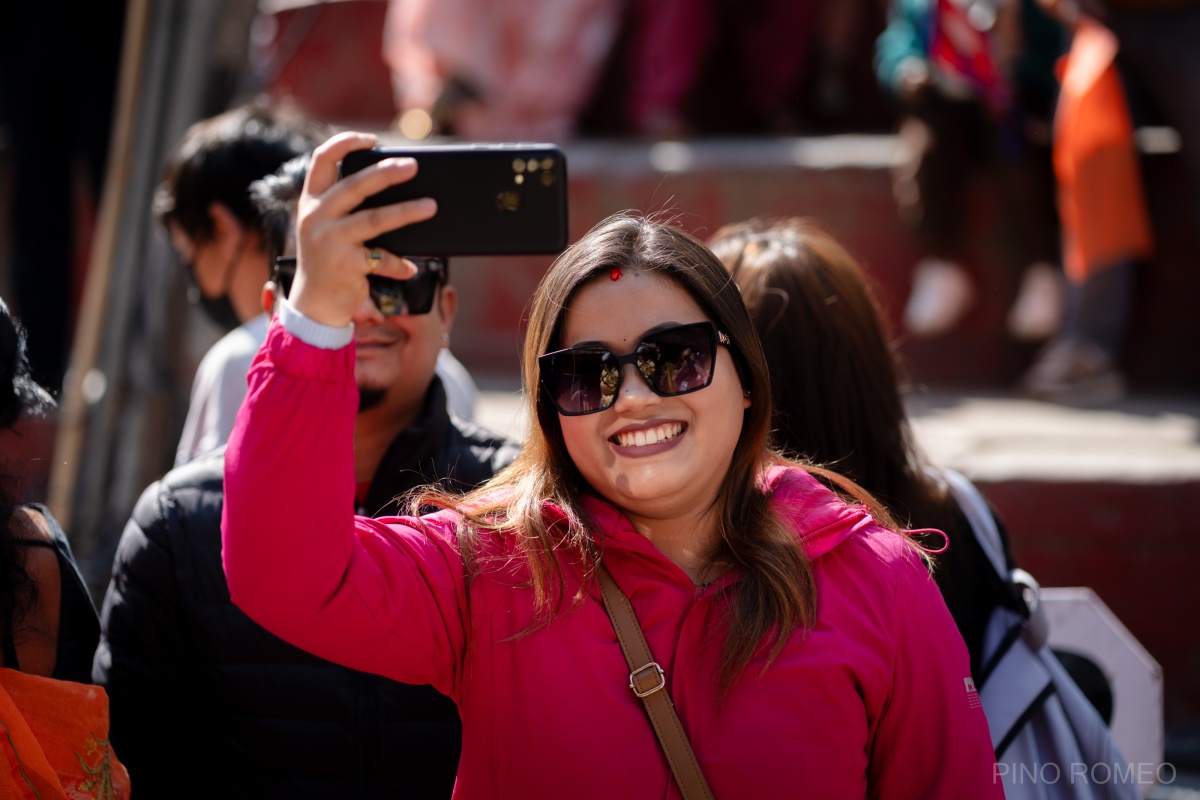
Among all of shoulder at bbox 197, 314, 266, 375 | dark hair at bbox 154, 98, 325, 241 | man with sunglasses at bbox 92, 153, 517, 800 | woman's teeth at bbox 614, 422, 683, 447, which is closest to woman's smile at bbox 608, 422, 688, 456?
woman's teeth at bbox 614, 422, 683, 447

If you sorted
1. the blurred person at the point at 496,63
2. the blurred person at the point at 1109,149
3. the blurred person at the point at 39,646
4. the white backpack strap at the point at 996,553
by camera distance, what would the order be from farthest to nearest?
the blurred person at the point at 496,63
the blurred person at the point at 1109,149
the white backpack strap at the point at 996,553
the blurred person at the point at 39,646

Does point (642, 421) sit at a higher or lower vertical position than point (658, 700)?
higher

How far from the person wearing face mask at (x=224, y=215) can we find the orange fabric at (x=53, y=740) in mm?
1119

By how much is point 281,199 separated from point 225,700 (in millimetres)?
900

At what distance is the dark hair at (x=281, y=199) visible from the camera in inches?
93.4

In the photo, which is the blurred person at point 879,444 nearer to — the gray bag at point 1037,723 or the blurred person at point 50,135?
the gray bag at point 1037,723

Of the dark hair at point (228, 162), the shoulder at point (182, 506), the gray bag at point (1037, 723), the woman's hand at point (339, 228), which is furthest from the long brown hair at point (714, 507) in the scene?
the dark hair at point (228, 162)

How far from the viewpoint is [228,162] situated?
10.2 feet

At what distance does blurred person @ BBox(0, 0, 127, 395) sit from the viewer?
542cm

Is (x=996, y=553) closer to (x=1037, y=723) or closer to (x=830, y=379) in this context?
(x=1037, y=723)

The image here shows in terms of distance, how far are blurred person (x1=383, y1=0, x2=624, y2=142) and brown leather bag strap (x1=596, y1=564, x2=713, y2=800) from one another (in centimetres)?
475

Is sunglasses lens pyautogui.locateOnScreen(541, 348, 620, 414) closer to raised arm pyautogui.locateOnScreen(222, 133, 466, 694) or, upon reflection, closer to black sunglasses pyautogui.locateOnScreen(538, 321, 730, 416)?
black sunglasses pyautogui.locateOnScreen(538, 321, 730, 416)

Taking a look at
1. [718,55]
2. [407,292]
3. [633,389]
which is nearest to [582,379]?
[633,389]

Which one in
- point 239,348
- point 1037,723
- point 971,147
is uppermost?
point 971,147
